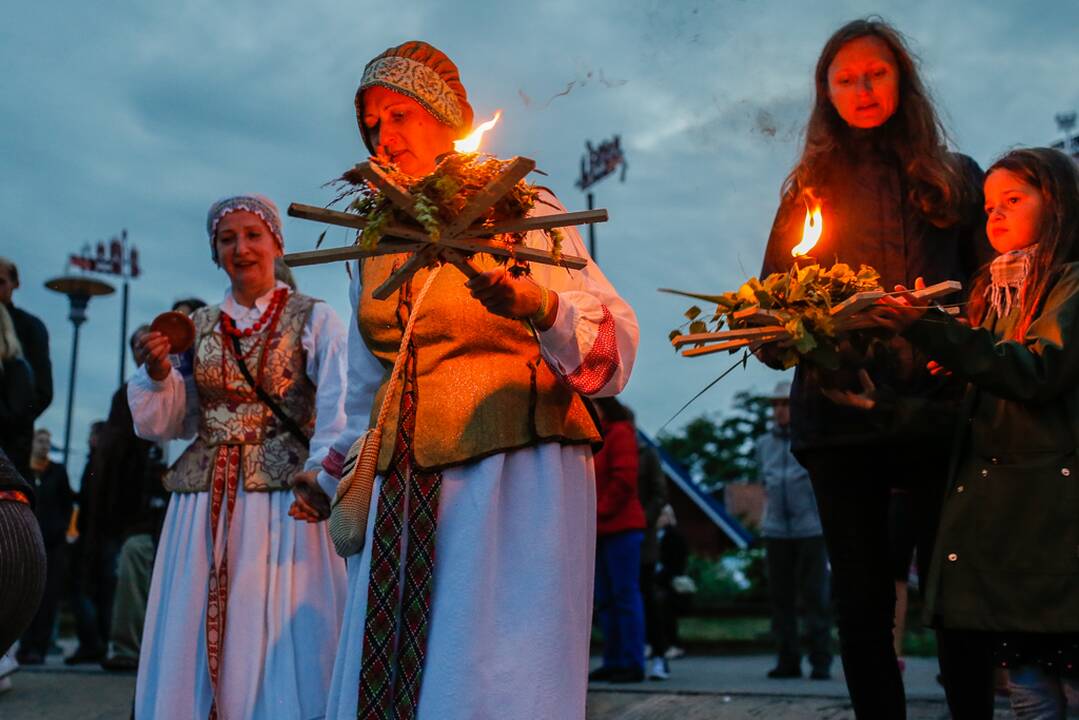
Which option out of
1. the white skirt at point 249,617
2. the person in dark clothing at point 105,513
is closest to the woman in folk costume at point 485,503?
the white skirt at point 249,617

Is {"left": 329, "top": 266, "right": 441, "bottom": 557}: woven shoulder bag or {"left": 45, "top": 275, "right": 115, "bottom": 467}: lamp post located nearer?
{"left": 329, "top": 266, "right": 441, "bottom": 557}: woven shoulder bag

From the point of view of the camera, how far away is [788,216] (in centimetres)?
402

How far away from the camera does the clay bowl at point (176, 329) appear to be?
4.95 meters

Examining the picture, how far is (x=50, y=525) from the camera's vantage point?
1109 cm

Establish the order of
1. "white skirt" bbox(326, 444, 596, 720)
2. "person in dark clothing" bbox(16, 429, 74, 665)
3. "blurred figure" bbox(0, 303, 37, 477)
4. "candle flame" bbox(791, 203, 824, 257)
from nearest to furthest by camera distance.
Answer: "white skirt" bbox(326, 444, 596, 720), "candle flame" bbox(791, 203, 824, 257), "blurred figure" bbox(0, 303, 37, 477), "person in dark clothing" bbox(16, 429, 74, 665)

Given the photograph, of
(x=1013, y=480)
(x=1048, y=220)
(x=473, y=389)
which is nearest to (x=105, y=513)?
(x=473, y=389)

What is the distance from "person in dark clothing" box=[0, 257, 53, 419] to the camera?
285 inches

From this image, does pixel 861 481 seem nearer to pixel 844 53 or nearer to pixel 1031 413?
pixel 1031 413

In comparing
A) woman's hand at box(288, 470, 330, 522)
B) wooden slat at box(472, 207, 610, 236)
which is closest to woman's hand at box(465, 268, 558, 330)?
wooden slat at box(472, 207, 610, 236)

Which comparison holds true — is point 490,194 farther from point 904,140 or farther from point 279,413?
point 279,413

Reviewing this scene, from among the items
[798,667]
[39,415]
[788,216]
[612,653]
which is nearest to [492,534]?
[788,216]

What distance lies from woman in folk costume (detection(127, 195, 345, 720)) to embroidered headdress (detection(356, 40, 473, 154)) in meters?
1.35

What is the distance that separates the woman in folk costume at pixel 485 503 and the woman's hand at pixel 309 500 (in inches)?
30.9

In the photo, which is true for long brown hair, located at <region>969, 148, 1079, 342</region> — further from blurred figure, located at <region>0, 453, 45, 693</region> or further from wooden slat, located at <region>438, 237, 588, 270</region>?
blurred figure, located at <region>0, 453, 45, 693</region>
